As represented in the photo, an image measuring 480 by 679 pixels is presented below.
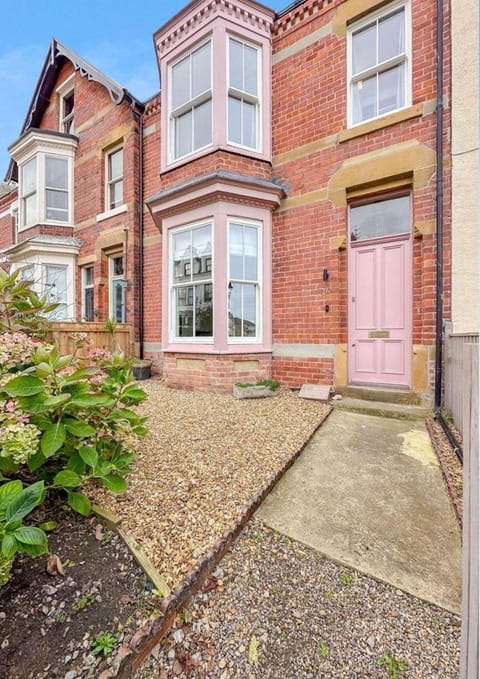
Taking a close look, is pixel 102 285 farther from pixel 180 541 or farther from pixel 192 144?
pixel 180 541

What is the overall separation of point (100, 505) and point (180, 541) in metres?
0.70

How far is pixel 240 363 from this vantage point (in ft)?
20.1

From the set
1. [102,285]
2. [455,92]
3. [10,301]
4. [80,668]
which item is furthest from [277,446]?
[102,285]

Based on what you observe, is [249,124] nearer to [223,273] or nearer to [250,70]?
[250,70]

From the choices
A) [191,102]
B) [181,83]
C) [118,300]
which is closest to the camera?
[191,102]

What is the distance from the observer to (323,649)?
1537 millimetres

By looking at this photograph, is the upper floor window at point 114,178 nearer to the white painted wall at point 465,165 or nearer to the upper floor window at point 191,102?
the upper floor window at point 191,102

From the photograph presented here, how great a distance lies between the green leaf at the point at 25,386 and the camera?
69.9 inches

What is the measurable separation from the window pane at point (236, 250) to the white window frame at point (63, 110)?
27.7ft

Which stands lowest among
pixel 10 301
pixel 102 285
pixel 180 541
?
pixel 180 541

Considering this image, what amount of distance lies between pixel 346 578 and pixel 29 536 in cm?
168

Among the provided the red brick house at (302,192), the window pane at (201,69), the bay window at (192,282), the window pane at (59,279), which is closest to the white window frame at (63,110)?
the window pane at (59,279)

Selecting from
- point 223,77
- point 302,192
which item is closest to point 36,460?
point 302,192

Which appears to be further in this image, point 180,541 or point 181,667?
point 180,541
